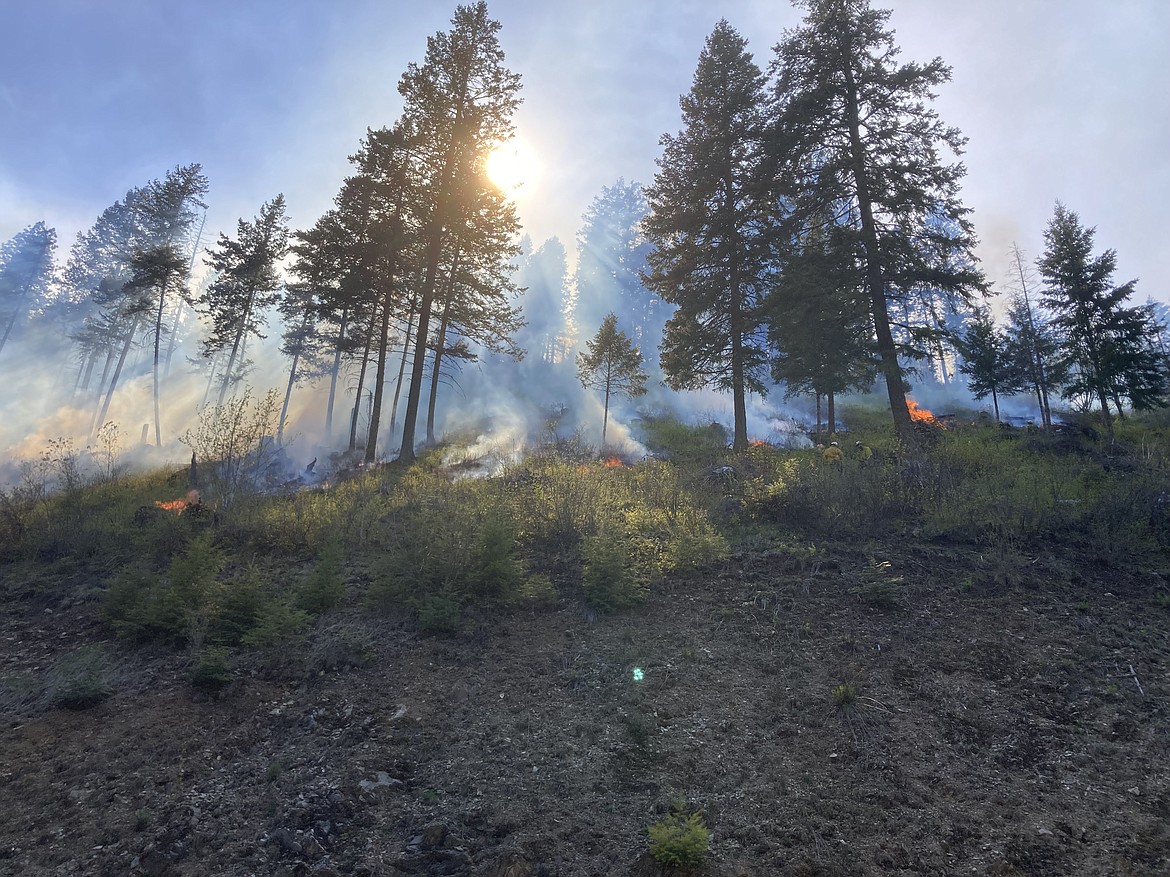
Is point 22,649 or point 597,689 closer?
point 597,689

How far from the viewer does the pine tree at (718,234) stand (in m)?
18.3

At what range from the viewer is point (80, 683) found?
4.56 metres

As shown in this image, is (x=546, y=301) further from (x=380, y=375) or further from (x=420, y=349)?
(x=420, y=349)

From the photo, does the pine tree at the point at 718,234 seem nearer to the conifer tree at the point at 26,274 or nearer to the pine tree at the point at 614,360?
the pine tree at the point at 614,360

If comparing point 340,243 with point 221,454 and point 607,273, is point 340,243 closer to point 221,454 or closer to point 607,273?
point 221,454

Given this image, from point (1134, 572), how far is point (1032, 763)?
4098 mm

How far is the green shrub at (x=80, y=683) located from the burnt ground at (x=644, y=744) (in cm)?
13

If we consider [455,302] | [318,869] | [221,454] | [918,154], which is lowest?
[318,869]

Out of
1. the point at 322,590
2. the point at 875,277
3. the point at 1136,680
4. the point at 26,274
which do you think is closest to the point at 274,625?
the point at 322,590

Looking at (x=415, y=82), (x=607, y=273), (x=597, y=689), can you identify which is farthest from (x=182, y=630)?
(x=607, y=273)

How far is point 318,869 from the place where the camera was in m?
2.97

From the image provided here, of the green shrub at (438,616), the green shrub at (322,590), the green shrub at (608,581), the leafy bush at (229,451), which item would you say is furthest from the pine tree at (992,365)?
the green shrub at (322,590)

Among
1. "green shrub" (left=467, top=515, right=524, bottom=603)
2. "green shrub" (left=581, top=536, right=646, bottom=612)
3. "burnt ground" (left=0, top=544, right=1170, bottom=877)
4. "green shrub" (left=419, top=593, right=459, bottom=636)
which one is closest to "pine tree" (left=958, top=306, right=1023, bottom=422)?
"burnt ground" (left=0, top=544, right=1170, bottom=877)

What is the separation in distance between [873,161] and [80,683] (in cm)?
1866
